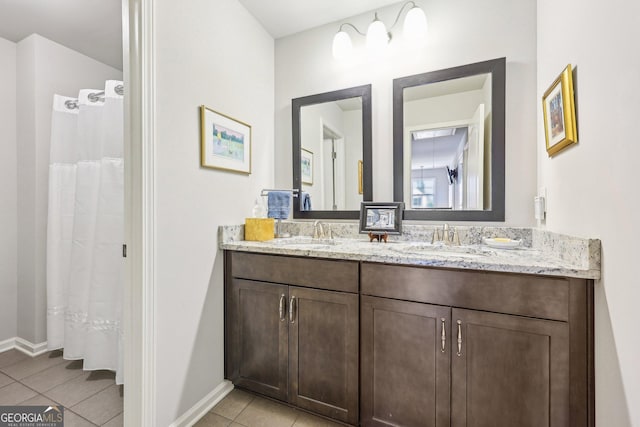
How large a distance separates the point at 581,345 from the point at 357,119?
1626 mm

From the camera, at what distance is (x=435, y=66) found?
5.64ft

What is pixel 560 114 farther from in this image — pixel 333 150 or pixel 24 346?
pixel 24 346

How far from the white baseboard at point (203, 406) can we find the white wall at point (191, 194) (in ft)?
0.09

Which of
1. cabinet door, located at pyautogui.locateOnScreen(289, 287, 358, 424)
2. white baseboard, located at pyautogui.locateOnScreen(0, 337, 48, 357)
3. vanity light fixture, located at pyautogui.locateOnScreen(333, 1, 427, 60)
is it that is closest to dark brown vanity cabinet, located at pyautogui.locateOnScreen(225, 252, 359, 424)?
cabinet door, located at pyautogui.locateOnScreen(289, 287, 358, 424)

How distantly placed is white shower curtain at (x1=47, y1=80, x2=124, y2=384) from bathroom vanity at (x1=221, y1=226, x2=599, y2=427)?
2.56ft

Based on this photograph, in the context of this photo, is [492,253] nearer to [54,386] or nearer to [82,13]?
[54,386]

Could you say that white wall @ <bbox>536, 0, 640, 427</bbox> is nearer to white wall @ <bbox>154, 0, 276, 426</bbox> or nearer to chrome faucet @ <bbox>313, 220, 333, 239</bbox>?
chrome faucet @ <bbox>313, 220, 333, 239</bbox>

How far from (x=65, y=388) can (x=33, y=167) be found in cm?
163

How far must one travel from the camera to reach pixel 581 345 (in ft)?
3.12

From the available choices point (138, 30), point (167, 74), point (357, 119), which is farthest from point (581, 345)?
point (138, 30)

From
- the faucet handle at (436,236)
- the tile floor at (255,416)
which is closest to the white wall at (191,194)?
the tile floor at (255,416)

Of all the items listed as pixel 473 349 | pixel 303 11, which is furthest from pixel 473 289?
pixel 303 11

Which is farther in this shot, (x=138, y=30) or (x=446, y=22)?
(x=446, y=22)

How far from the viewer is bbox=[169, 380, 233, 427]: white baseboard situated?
138 centimetres
